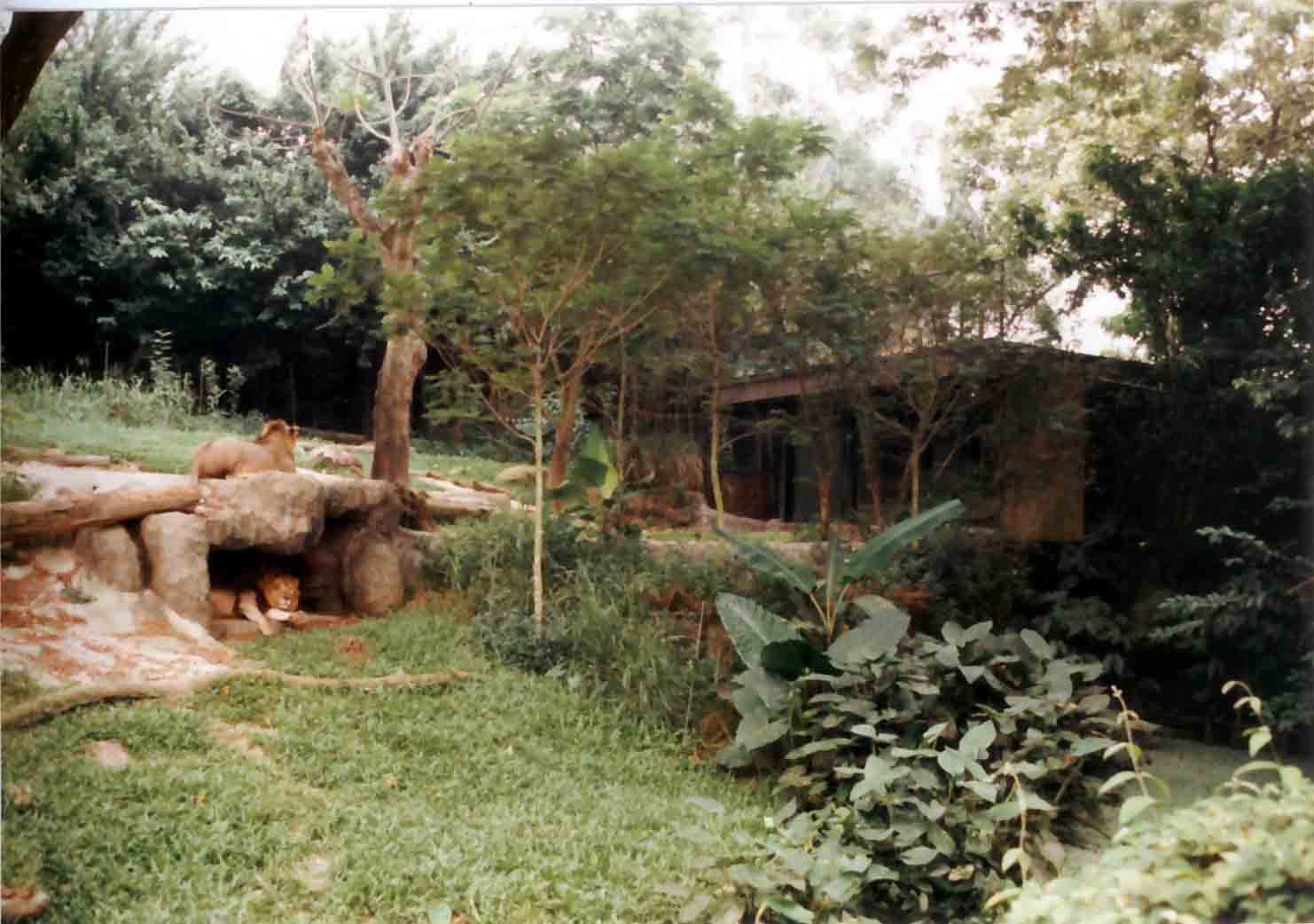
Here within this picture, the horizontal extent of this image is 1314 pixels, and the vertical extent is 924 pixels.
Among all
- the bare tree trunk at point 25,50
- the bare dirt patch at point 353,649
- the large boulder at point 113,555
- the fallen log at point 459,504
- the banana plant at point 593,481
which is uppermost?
the bare tree trunk at point 25,50

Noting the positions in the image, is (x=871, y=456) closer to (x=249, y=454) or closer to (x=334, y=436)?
(x=334, y=436)

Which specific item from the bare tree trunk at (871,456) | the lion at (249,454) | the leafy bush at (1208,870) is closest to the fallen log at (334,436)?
the lion at (249,454)

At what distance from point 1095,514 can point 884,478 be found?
25.2 inches

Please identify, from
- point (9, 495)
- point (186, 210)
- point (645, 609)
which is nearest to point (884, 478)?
point (645, 609)

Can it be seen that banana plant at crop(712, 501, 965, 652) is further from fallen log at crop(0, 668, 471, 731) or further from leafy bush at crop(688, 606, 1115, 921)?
fallen log at crop(0, 668, 471, 731)

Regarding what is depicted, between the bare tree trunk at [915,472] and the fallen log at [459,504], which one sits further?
the fallen log at [459,504]

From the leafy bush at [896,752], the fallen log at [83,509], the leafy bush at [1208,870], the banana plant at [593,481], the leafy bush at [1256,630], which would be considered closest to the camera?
the leafy bush at [1208,870]

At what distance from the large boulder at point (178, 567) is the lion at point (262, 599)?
43mm

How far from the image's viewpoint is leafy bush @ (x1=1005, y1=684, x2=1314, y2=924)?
2.52m

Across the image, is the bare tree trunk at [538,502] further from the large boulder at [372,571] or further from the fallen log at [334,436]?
the fallen log at [334,436]

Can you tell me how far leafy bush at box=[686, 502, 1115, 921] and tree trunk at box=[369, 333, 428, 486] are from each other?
1.14 m

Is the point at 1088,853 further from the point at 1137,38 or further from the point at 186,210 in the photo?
the point at 186,210

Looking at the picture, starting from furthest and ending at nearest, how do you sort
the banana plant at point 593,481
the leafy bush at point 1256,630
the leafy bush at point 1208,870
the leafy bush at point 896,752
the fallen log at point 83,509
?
1. the banana plant at point 593,481
2. the fallen log at point 83,509
3. the leafy bush at point 1256,630
4. the leafy bush at point 896,752
5. the leafy bush at point 1208,870

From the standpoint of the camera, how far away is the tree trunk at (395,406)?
Result: 3.44 m
